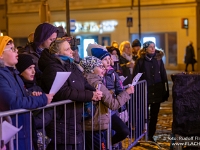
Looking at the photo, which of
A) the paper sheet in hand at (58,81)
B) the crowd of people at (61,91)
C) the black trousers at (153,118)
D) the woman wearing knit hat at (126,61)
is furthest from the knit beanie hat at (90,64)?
the woman wearing knit hat at (126,61)

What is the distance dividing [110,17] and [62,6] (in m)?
3.56

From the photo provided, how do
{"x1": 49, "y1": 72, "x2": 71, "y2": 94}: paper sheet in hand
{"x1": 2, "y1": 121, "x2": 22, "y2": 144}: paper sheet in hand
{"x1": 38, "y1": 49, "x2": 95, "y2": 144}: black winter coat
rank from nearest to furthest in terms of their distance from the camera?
{"x1": 2, "y1": 121, "x2": 22, "y2": 144}: paper sheet in hand → {"x1": 49, "y1": 72, "x2": 71, "y2": 94}: paper sheet in hand → {"x1": 38, "y1": 49, "x2": 95, "y2": 144}: black winter coat

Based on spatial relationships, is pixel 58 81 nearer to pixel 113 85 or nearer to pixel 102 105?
pixel 102 105

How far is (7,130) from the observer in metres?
3.97

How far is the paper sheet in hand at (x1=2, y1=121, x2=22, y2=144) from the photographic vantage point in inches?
155

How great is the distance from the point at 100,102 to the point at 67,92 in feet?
2.84

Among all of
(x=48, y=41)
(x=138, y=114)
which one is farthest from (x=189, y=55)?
(x=48, y=41)

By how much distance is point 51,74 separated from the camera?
5.21 metres

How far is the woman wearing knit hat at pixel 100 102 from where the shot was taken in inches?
231

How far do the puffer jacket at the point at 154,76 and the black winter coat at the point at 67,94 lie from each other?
12.9 ft

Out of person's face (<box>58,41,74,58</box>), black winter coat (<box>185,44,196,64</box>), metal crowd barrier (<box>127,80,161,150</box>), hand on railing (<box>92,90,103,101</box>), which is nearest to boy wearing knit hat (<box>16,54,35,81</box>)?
person's face (<box>58,41,74,58</box>)

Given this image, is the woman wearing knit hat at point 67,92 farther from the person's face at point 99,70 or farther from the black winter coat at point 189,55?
the black winter coat at point 189,55

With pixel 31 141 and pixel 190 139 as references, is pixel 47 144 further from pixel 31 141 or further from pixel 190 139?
pixel 190 139

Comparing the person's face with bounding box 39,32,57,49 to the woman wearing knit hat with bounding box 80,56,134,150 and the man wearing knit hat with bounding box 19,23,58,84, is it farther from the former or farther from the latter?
the woman wearing knit hat with bounding box 80,56,134,150
